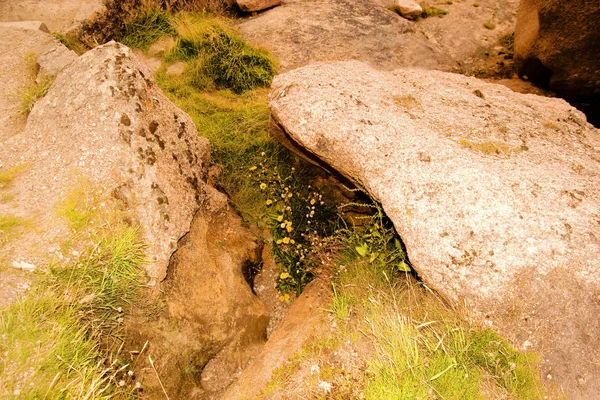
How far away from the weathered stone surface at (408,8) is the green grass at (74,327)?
20.2ft

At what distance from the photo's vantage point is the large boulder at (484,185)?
257cm

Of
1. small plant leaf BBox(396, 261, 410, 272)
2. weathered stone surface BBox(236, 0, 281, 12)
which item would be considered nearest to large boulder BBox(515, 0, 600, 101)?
weathered stone surface BBox(236, 0, 281, 12)

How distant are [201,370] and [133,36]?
15.2 feet

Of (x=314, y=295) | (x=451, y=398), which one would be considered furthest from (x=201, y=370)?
(x=451, y=398)

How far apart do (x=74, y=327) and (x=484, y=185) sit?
2.79m

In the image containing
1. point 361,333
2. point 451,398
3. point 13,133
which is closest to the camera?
point 451,398

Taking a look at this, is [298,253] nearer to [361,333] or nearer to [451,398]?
[361,333]

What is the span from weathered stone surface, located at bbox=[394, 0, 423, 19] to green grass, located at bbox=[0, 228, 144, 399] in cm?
614

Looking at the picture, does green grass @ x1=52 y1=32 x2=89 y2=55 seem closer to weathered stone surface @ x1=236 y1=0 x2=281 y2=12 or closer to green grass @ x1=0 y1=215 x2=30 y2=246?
weathered stone surface @ x1=236 y1=0 x2=281 y2=12

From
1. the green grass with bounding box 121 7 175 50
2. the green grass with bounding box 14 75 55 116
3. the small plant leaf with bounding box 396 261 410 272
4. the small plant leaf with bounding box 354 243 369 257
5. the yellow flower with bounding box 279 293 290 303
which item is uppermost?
the green grass with bounding box 14 75 55 116

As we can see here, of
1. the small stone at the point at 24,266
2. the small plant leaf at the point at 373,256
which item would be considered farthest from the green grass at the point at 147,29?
the small plant leaf at the point at 373,256

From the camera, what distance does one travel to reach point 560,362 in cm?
250

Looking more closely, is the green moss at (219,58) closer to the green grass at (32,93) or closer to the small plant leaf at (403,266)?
the green grass at (32,93)

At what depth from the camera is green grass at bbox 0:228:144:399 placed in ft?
7.36
